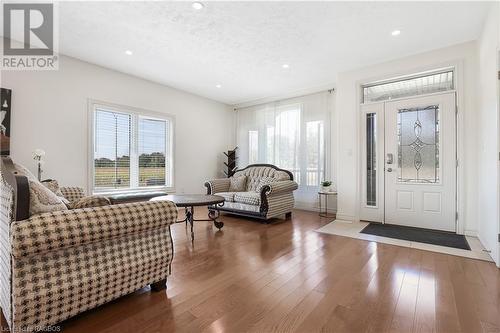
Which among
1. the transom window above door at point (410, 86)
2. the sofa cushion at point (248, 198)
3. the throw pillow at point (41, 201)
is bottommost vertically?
the sofa cushion at point (248, 198)

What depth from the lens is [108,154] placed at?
439 cm

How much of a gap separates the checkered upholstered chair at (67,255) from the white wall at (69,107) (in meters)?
2.58

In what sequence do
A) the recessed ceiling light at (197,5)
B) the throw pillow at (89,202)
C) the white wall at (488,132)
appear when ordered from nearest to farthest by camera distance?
the throw pillow at (89,202) → the white wall at (488,132) → the recessed ceiling light at (197,5)

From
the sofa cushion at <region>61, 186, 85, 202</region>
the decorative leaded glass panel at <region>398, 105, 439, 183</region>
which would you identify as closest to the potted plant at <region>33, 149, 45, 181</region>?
the sofa cushion at <region>61, 186, 85, 202</region>

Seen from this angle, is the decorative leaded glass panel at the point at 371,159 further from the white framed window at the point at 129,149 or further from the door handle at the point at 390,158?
the white framed window at the point at 129,149

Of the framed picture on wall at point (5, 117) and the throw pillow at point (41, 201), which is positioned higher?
the framed picture on wall at point (5, 117)

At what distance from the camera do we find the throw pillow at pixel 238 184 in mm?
4914

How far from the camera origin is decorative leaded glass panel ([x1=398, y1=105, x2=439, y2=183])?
3584mm

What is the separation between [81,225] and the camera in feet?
4.49

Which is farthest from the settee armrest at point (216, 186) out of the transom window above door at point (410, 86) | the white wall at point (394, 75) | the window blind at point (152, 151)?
the transom window above door at point (410, 86)

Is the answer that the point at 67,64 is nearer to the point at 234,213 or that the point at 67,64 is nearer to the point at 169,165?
the point at 169,165

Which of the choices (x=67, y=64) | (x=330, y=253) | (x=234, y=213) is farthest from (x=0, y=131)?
(x=330, y=253)

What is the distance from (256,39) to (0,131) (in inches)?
138

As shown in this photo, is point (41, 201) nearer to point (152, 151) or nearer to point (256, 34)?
point (256, 34)
